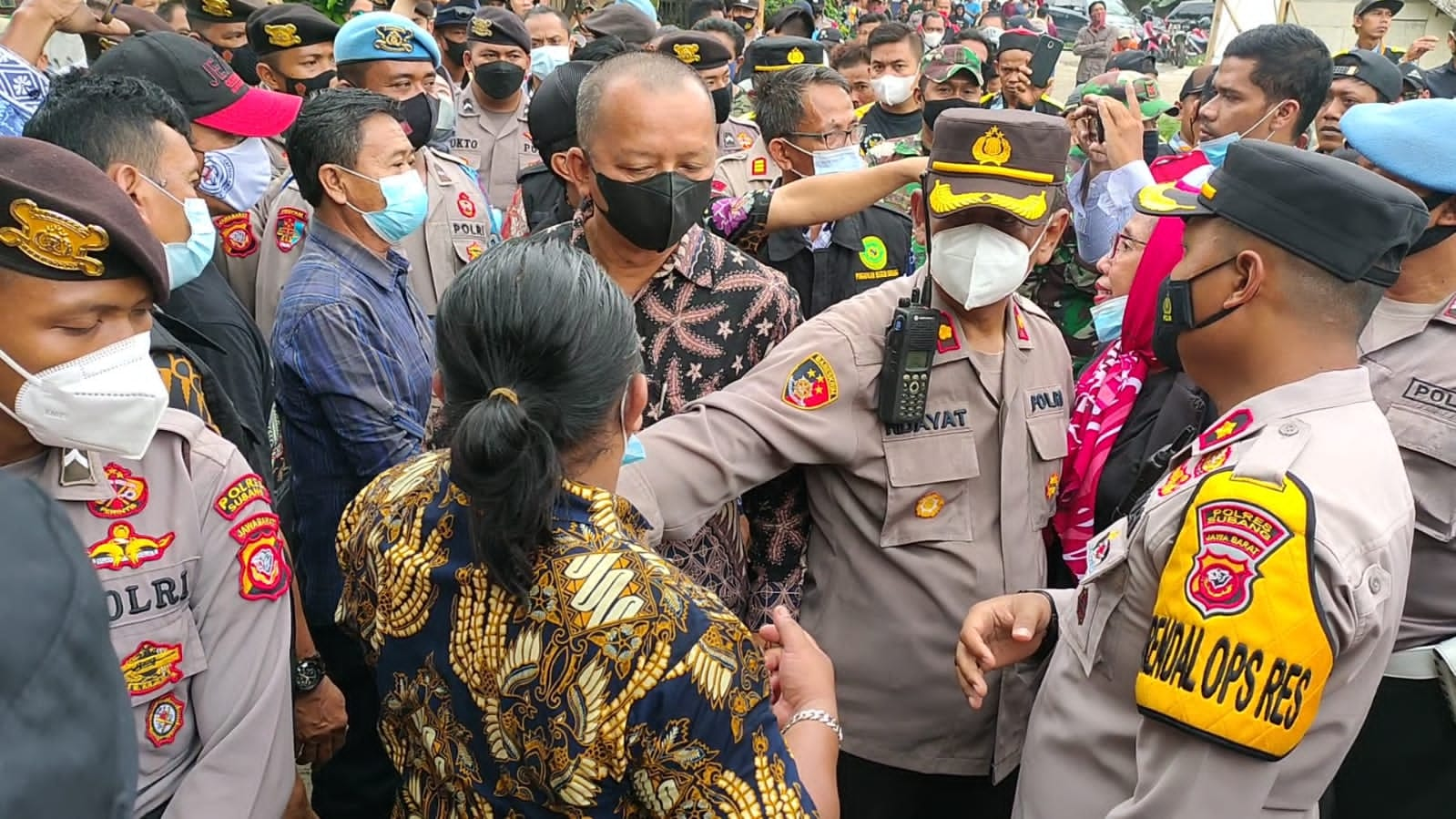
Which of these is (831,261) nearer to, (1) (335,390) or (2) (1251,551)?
(1) (335,390)

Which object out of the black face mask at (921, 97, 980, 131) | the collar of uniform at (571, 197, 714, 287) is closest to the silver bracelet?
the collar of uniform at (571, 197, 714, 287)

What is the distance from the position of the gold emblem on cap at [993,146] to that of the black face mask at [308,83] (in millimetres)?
3776

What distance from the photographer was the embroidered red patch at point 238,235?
3.90m

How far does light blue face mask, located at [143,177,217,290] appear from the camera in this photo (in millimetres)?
2570

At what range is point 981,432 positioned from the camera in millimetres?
2350

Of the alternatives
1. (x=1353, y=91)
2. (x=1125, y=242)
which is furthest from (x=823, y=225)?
(x=1353, y=91)

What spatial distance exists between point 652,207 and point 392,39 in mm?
2530

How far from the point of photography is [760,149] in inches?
239

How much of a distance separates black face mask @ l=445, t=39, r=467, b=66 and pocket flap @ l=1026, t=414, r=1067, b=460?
6302mm

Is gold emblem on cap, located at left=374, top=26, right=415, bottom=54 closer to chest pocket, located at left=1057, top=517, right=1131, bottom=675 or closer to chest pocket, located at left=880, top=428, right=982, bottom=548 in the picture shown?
chest pocket, located at left=880, top=428, right=982, bottom=548

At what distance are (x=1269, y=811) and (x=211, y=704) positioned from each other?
190 cm

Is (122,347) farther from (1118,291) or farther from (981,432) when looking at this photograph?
(1118,291)

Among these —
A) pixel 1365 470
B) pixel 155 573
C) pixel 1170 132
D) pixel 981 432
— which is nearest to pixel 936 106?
pixel 1170 132

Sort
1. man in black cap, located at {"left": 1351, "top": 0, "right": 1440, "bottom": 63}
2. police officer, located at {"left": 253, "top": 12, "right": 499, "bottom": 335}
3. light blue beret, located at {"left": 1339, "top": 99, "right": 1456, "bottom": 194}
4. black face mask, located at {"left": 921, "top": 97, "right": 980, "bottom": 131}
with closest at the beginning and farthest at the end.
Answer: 1. light blue beret, located at {"left": 1339, "top": 99, "right": 1456, "bottom": 194}
2. police officer, located at {"left": 253, "top": 12, "right": 499, "bottom": 335}
3. black face mask, located at {"left": 921, "top": 97, "right": 980, "bottom": 131}
4. man in black cap, located at {"left": 1351, "top": 0, "right": 1440, "bottom": 63}
